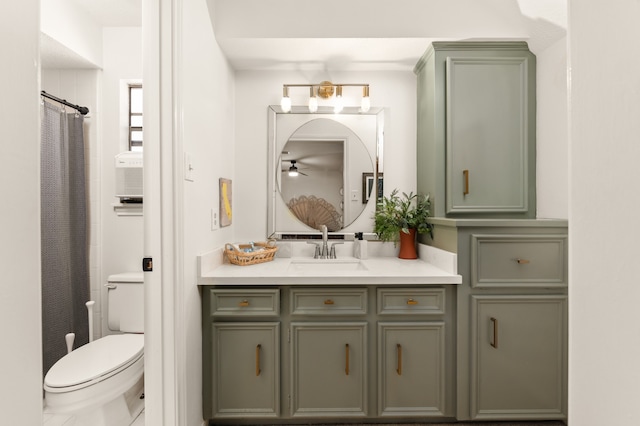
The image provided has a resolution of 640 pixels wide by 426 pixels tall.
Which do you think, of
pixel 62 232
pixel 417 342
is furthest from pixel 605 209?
pixel 62 232

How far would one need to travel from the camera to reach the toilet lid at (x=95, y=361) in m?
1.53

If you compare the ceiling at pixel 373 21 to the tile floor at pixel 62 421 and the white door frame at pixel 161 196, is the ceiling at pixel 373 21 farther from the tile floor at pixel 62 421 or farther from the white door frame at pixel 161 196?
the tile floor at pixel 62 421

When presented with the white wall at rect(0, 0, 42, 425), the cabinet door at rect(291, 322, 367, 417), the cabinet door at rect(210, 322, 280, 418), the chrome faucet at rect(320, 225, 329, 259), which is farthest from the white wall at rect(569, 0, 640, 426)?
the chrome faucet at rect(320, 225, 329, 259)

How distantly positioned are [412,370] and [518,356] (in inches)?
22.8

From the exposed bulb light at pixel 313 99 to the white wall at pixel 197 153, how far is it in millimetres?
596

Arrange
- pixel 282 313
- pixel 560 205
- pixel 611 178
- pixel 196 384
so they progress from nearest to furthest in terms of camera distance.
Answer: pixel 611 178, pixel 196 384, pixel 282 313, pixel 560 205

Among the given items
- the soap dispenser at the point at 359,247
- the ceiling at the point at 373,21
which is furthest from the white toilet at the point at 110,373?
the ceiling at the point at 373,21

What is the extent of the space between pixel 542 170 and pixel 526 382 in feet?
4.01

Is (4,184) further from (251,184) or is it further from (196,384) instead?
(251,184)

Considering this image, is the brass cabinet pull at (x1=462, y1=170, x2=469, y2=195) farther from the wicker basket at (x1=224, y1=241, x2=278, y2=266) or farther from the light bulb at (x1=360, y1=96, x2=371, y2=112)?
the wicker basket at (x1=224, y1=241, x2=278, y2=266)

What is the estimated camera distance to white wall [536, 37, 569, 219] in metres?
1.92

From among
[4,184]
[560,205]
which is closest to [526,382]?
[560,205]

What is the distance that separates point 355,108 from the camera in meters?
2.44

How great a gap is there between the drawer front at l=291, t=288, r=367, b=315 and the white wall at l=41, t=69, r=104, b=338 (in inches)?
61.7
